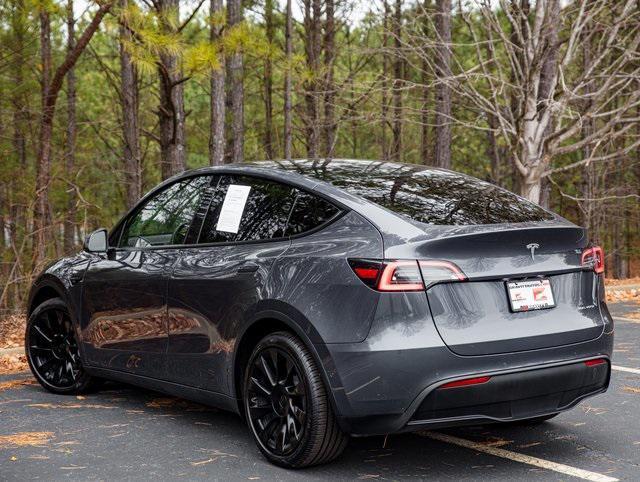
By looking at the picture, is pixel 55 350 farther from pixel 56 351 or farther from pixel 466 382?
pixel 466 382

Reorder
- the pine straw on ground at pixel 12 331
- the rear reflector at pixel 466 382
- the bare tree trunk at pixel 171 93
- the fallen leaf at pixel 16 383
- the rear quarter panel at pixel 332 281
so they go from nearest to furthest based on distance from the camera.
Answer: the rear reflector at pixel 466 382 < the rear quarter panel at pixel 332 281 < the fallen leaf at pixel 16 383 < the pine straw on ground at pixel 12 331 < the bare tree trunk at pixel 171 93

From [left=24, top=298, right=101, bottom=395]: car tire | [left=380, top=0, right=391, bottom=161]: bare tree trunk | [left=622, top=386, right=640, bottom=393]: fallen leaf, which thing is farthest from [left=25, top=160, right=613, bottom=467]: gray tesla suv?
[left=380, top=0, right=391, bottom=161]: bare tree trunk

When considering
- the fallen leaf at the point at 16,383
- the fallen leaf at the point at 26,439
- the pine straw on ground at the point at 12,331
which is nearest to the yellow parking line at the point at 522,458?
the fallen leaf at the point at 26,439

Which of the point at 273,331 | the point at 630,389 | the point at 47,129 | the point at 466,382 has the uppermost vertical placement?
the point at 47,129

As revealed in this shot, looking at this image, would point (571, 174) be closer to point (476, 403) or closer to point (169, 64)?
point (169, 64)

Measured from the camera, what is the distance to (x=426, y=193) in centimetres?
486

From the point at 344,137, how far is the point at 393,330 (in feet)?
101

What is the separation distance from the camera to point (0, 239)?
19453 millimetres

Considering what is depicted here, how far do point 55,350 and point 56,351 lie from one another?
2cm

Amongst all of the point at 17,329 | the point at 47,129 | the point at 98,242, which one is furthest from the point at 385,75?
the point at 98,242

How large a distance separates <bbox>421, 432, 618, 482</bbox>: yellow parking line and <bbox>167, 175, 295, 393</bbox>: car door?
1352mm

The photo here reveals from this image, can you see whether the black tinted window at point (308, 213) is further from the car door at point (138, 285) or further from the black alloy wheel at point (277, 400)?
the car door at point (138, 285)

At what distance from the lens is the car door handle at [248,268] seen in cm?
481

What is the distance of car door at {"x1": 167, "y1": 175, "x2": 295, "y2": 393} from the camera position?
15.9 feet
